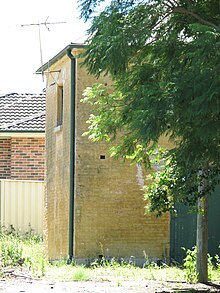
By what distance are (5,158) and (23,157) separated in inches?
28.4

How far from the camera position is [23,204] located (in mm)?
23344

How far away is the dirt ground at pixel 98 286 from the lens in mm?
12359

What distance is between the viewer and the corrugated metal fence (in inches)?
912

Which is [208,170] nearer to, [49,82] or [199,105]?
[199,105]

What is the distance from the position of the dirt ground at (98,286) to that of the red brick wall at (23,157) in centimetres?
1031

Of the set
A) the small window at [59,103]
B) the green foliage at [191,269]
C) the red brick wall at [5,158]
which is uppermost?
the small window at [59,103]

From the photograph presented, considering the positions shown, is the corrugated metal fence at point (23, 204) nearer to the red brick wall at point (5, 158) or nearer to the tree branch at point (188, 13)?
the red brick wall at point (5, 158)

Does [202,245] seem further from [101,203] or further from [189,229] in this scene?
[101,203]

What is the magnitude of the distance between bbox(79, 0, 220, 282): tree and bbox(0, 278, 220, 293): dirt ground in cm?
148

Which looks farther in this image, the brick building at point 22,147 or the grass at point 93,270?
the brick building at point 22,147

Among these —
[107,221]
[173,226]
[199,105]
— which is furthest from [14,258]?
[199,105]

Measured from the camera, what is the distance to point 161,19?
11242mm

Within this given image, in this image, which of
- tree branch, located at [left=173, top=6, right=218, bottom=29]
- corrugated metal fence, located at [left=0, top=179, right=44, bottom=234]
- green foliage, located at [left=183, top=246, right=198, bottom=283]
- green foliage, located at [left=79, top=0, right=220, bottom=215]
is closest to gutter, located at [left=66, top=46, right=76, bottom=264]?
green foliage, located at [left=183, top=246, right=198, bottom=283]

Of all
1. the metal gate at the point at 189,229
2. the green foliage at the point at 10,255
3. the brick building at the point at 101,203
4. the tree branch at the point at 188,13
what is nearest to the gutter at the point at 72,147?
the brick building at the point at 101,203
